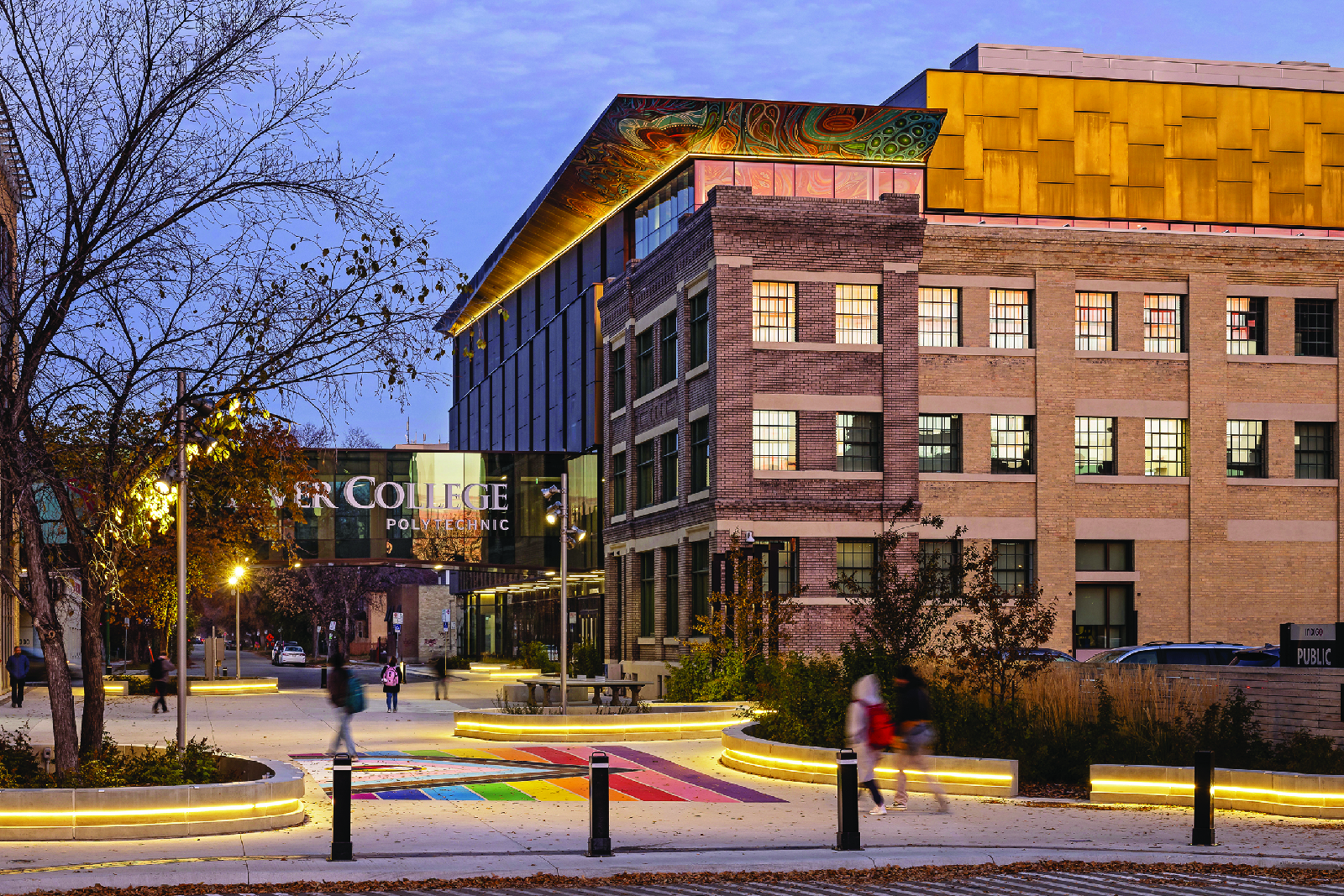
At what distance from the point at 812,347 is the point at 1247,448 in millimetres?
14203

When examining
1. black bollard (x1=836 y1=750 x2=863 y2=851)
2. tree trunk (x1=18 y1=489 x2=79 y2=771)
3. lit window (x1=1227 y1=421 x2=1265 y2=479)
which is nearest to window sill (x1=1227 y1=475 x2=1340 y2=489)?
lit window (x1=1227 y1=421 x2=1265 y2=479)

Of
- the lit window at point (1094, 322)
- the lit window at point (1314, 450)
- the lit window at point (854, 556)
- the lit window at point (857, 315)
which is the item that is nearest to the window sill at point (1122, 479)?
the lit window at point (1094, 322)

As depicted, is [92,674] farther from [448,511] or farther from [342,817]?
[448,511]

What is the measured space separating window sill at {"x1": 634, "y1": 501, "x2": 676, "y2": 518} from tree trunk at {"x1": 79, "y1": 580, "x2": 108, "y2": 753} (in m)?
30.7

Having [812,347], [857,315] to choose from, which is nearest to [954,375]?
[857,315]

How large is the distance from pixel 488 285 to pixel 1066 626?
45188mm

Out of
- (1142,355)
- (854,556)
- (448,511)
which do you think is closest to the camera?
(854,556)

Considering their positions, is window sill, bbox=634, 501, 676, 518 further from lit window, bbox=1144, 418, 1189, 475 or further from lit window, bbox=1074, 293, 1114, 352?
lit window, bbox=1144, 418, 1189, 475

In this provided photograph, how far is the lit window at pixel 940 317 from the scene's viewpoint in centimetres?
4625

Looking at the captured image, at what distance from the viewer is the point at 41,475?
56.1 feet

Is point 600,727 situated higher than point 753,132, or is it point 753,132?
point 753,132

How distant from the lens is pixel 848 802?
1564 cm

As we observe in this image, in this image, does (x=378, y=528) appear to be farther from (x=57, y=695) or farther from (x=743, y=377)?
(x=57, y=695)

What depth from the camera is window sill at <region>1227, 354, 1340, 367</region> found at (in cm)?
4781
